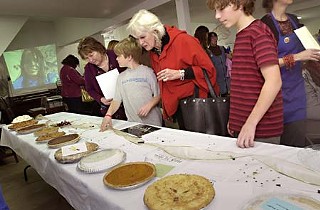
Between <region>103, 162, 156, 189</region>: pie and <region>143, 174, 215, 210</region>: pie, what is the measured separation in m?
0.08

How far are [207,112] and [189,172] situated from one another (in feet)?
1.80

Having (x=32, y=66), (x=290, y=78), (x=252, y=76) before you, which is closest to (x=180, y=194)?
(x=252, y=76)

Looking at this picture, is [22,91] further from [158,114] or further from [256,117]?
[256,117]

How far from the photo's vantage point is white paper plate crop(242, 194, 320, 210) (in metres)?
0.58

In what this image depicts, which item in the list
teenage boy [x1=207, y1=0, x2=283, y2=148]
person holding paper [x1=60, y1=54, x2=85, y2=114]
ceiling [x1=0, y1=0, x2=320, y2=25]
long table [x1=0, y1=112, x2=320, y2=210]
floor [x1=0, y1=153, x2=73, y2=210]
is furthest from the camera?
ceiling [x1=0, y1=0, x2=320, y2=25]

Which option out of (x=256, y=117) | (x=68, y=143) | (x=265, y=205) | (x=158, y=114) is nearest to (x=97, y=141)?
(x=68, y=143)

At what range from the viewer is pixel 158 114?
1769 millimetres

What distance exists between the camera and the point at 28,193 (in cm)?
253

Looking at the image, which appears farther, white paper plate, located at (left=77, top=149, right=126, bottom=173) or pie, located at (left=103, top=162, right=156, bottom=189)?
white paper plate, located at (left=77, top=149, right=126, bottom=173)

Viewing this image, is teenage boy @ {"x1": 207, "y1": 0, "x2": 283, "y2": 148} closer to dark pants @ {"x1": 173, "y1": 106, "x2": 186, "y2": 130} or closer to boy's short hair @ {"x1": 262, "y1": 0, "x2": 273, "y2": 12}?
boy's short hair @ {"x1": 262, "y1": 0, "x2": 273, "y2": 12}

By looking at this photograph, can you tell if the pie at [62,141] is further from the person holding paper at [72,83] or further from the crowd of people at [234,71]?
the person holding paper at [72,83]

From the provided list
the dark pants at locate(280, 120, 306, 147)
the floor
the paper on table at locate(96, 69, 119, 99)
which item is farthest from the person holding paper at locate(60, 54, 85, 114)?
the dark pants at locate(280, 120, 306, 147)

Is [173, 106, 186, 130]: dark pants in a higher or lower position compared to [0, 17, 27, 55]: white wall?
lower

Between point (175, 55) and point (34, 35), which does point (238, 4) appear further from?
point (34, 35)
